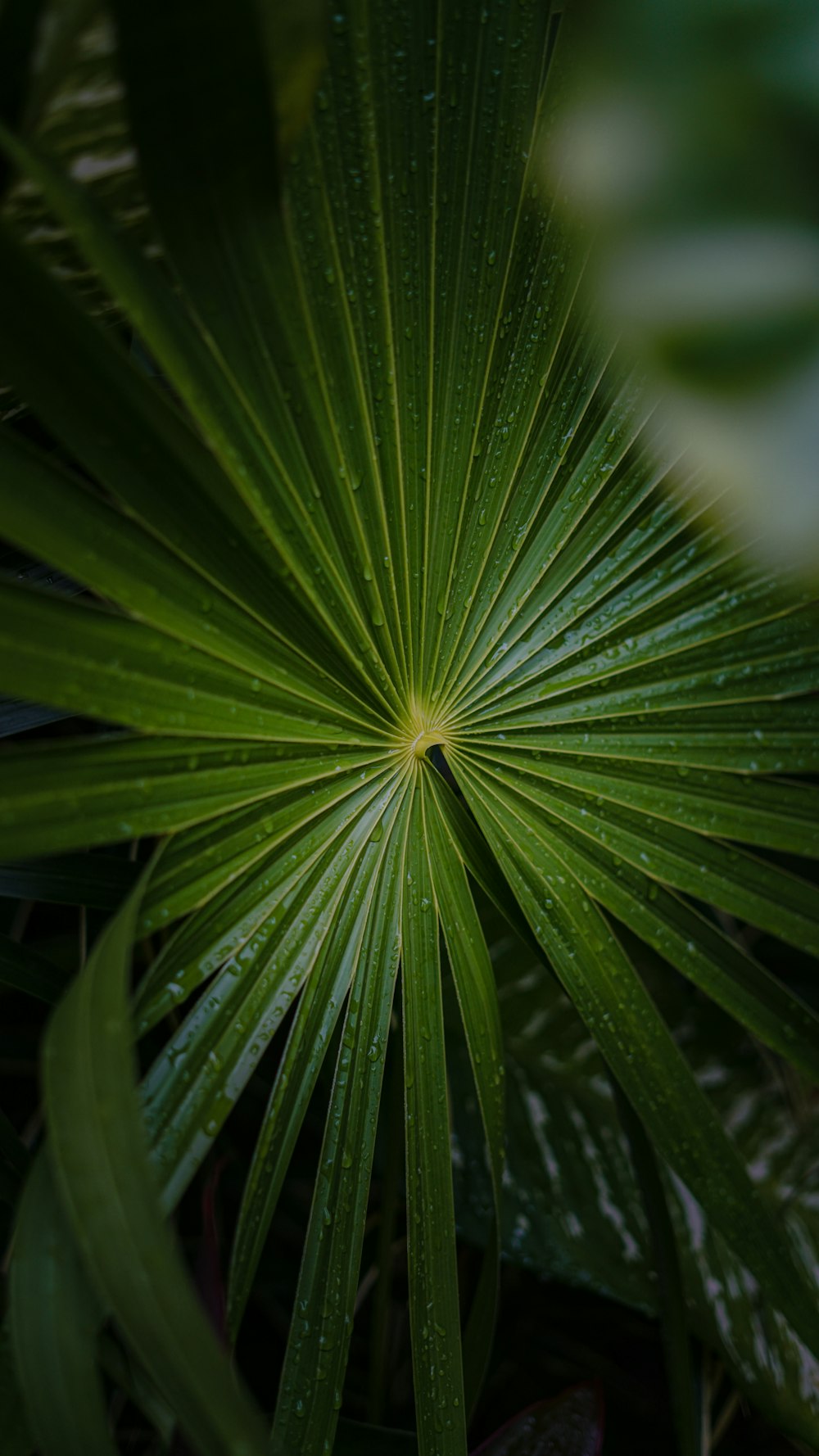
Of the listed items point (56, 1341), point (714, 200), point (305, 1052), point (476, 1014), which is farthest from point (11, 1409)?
point (714, 200)

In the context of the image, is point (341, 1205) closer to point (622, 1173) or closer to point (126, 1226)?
point (126, 1226)

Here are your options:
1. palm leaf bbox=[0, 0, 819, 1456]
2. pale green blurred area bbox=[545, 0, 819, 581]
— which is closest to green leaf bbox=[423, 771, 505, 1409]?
palm leaf bbox=[0, 0, 819, 1456]

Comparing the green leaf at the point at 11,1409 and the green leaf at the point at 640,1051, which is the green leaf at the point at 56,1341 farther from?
the green leaf at the point at 640,1051

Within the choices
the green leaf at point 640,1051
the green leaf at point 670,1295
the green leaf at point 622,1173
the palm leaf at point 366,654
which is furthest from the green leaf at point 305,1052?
the green leaf at point 622,1173

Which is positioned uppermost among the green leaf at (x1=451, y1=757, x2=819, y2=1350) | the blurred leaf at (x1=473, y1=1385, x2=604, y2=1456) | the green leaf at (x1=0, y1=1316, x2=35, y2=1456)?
the green leaf at (x1=451, y1=757, x2=819, y2=1350)

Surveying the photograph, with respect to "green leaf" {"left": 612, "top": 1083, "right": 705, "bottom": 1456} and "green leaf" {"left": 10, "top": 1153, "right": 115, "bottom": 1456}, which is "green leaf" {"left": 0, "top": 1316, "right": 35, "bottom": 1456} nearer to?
"green leaf" {"left": 10, "top": 1153, "right": 115, "bottom": 1456}

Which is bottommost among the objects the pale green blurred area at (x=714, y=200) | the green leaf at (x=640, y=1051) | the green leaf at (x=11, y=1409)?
the green leaf at (x=11, y=1409)
